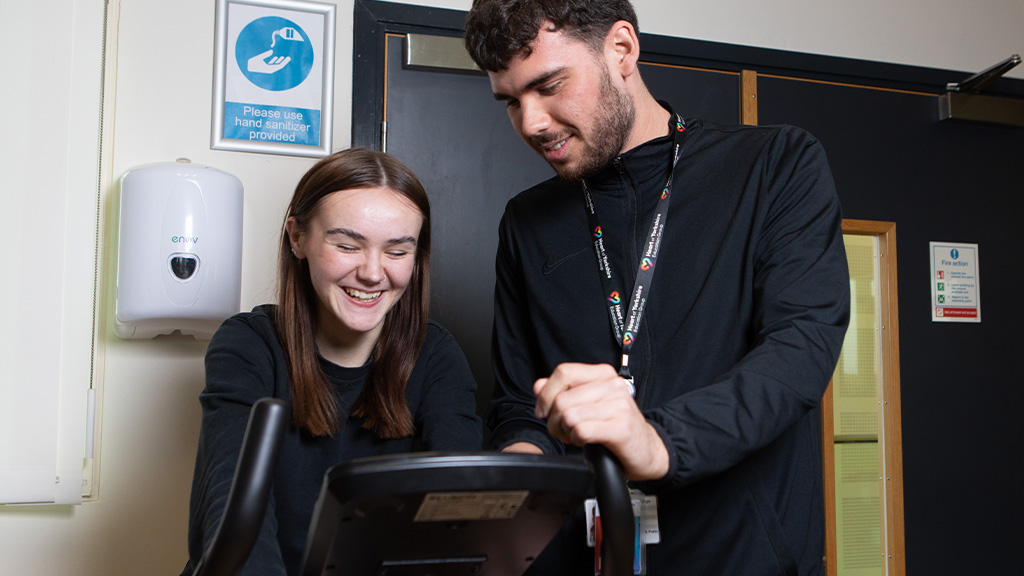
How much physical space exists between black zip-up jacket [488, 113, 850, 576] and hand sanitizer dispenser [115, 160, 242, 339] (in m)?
0.85

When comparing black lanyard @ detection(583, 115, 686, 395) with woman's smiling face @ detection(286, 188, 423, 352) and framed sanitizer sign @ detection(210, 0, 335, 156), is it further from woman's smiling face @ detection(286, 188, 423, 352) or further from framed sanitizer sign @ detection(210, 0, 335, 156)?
framed sanitizer sign @ detection(210, 0, 335, 156)

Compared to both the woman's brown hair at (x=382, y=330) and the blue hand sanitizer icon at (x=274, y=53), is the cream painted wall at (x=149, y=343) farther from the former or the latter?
the woman's brown hair at (x=382, y=330)

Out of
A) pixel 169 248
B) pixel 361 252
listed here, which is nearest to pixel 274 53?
pixel 169 248

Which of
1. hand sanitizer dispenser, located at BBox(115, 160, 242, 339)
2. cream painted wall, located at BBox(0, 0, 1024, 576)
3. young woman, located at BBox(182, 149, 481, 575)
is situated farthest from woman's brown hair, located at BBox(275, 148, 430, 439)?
cream painted wall, located at BBox(0, 0, 1024, 576)

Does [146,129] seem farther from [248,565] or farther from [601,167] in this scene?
[248,565]

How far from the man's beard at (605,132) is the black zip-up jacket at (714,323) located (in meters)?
0.05

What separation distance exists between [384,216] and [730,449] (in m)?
0.82

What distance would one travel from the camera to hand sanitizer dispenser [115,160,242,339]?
1934mm

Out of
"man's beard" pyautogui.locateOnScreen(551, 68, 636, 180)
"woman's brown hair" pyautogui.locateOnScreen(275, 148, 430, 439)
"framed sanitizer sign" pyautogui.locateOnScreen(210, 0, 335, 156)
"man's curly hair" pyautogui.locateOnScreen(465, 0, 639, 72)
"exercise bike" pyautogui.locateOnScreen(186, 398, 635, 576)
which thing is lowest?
"exercise bike" pyautogui.locateOnScreen(186, 398, 635, 576)

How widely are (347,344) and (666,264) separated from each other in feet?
2.08

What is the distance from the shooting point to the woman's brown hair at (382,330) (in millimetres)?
1438

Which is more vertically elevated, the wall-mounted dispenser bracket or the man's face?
the wall-mounted dispenser bracket

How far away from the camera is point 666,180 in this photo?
1.37m

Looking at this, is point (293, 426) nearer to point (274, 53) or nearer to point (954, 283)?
point (274, 53)
